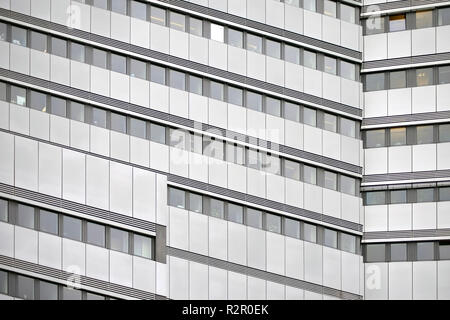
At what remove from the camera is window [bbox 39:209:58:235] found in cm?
8672

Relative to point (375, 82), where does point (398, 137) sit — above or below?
below

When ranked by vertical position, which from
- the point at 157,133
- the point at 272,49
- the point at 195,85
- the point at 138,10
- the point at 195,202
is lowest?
the point at 195,202

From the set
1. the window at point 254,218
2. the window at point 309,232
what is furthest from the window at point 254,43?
the window at point 309,232

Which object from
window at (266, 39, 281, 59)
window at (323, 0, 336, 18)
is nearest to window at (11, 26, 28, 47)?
window at (266, 39, 281, 59)

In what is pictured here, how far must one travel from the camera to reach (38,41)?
88.6m

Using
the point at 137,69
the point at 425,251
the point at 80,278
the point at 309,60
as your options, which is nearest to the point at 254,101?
the point at 309,60

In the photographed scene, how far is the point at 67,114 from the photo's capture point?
88.9 metres

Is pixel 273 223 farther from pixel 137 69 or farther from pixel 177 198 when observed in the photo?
pixel 137 69

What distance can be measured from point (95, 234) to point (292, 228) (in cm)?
1172

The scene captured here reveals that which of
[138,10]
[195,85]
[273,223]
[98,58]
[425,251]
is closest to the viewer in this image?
[98,58]

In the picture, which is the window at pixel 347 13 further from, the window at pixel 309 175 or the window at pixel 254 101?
the window at pixel 309 175

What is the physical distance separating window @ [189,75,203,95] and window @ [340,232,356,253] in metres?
11.7

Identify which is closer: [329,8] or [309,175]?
[309,175]

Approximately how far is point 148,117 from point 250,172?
21.4 feet
